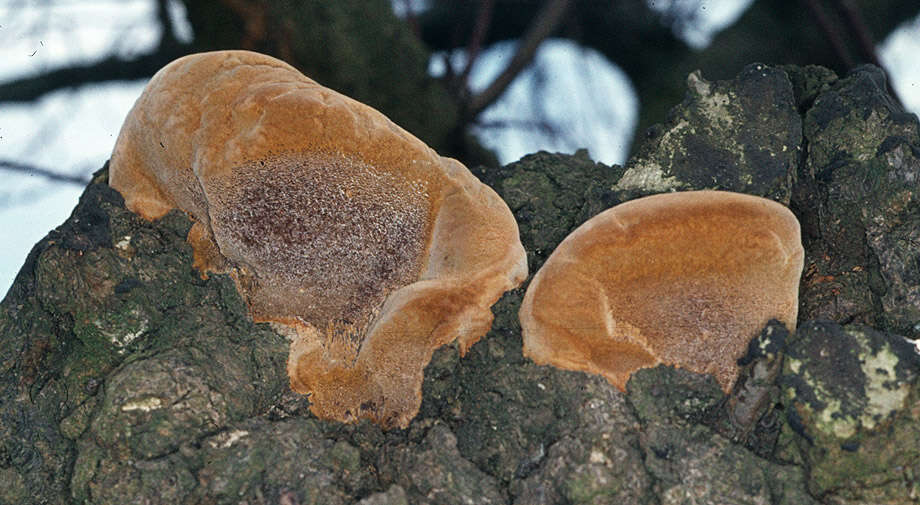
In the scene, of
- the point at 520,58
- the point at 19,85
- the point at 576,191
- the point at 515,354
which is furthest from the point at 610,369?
the point at 19,85

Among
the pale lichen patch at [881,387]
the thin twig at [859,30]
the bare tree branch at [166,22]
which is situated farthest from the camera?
the bare tree branch at [166,22]

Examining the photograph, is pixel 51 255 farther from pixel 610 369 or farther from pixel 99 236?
pixel 610 369

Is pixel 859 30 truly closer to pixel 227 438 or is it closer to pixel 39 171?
pixel 227 438

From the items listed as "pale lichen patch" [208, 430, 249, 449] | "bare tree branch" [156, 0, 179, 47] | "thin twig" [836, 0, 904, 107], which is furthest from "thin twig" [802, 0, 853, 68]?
"pale lichen patch" [208, 430, 249, 449]

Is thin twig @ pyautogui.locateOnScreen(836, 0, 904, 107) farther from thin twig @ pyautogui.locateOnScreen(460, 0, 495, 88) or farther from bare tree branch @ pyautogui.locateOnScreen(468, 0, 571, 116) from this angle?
thin twig @ pyautogui.locateOnScreen(460, 0, 495, 88)

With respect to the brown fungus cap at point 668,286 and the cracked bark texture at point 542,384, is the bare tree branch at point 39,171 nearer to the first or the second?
the cracked bark texture at point 542,384

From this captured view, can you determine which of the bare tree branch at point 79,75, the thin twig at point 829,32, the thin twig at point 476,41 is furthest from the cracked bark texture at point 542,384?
the bare tree branch at point 79,75
